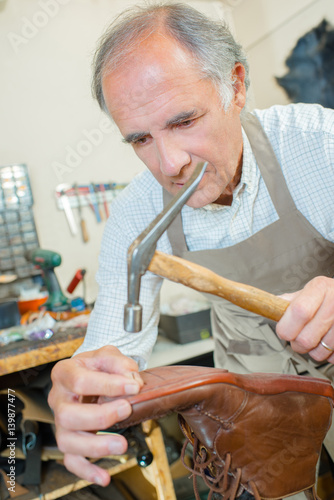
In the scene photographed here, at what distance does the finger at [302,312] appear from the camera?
3.09 ft

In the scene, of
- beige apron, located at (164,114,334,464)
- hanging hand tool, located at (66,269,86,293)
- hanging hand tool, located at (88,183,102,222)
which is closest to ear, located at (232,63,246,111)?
beige apron, located at (164,114,334,464)

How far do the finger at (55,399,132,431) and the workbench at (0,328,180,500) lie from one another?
0.96 m

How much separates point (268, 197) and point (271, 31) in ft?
7.54

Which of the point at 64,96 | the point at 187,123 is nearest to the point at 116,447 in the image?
the point at 187,123

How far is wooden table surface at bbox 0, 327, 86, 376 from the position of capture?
177 centimetres

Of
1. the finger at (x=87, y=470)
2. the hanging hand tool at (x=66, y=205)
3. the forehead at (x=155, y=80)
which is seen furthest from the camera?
the hanging hand tool at (x=66, y=205)

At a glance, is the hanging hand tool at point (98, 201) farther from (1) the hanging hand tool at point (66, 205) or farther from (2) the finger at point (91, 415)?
(2) the finger at point (91, 415)

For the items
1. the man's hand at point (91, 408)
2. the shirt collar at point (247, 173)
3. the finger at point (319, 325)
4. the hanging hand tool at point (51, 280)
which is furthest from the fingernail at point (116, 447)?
the hanging hand tool at point (51, 280)

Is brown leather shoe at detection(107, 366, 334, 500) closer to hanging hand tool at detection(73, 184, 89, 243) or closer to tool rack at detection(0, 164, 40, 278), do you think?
tool rack at detection(0, 164, 40, 278)

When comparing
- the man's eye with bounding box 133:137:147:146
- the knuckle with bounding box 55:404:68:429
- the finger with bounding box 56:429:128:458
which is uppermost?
the man's eye with bounding box 133:137:147:146

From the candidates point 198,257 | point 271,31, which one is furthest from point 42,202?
point 271,31

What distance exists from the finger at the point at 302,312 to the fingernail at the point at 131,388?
0.36 m

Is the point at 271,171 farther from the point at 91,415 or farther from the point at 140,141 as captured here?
the point at 91,415

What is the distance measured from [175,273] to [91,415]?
0.34 m
